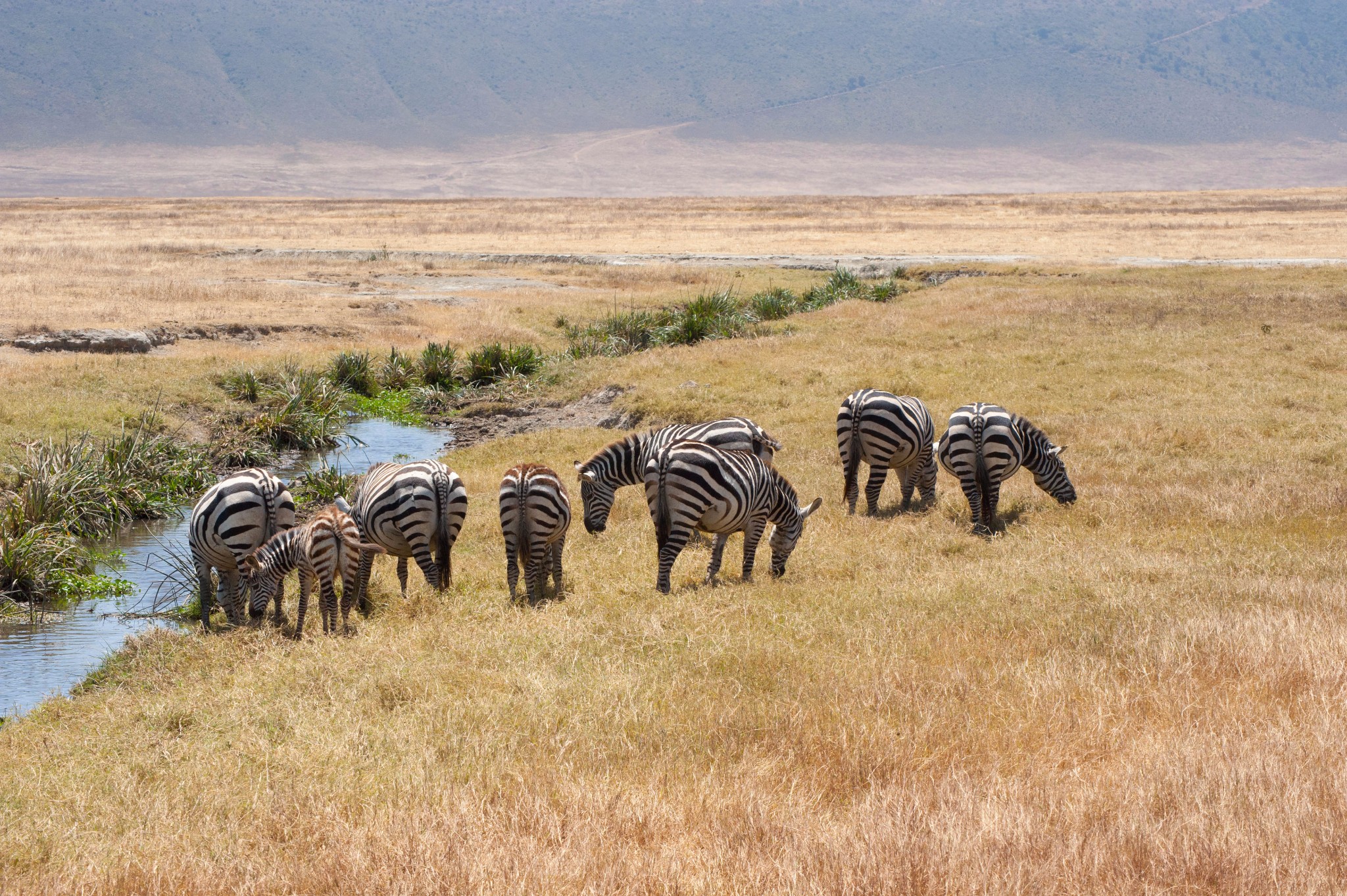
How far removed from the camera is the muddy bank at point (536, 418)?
24.1 meters

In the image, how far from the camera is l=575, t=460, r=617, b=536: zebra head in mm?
13789

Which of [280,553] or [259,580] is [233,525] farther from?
[280,553]

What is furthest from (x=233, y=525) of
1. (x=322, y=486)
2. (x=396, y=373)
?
(x=396, y=373)

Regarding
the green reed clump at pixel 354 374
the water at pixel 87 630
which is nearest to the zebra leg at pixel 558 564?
the water at pixel 87 630

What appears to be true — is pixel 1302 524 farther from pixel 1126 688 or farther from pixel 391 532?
pixel 391 532

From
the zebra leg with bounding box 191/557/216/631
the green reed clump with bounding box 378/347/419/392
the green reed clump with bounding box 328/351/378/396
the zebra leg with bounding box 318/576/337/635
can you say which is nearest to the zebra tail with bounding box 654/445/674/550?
the zebra leg with bounding box 318/576/337/635

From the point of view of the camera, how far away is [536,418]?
25469 mm

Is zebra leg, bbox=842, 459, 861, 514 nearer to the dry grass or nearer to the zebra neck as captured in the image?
the zebra neck

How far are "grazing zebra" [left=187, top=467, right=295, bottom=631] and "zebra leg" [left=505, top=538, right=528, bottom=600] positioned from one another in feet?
7.71

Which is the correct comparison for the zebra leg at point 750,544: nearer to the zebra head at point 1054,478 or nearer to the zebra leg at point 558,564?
the zebra leg at point 558,564

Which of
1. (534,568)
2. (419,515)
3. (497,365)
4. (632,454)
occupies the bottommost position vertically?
(497,365)

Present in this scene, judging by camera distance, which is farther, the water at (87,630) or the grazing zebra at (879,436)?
the grazing zebra at (879,436)

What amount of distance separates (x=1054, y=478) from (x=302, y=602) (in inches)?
357

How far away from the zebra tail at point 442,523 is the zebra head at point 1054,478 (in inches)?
288
